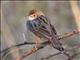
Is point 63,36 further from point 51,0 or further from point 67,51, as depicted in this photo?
point 51,0

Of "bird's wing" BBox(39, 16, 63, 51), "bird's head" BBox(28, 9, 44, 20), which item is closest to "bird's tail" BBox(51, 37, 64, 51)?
"bird's wing" BBox(39, 16, 63, 51)

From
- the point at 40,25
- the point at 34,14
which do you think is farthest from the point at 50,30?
the point at 34,14

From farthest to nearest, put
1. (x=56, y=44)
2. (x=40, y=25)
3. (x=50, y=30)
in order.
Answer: (x=40, y=25)
(x=50, y=30)
(x=56, y=44)

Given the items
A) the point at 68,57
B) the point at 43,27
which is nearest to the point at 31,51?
the point at 68,57

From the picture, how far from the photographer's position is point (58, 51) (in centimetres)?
92

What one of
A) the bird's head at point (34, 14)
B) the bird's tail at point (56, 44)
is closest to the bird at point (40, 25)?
the bird's head at point (34, 14)

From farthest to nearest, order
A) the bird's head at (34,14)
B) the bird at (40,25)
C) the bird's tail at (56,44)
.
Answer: the bird's head at (34,14), the bird at (40,25), the bird's tail at (56,44)

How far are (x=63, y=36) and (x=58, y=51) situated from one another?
0.10 meters

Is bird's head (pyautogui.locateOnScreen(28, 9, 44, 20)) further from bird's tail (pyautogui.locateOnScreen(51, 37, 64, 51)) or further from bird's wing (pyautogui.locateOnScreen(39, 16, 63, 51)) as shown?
bird's tail (pyautogui.locateOnScreen(51, 37, 64, 51))

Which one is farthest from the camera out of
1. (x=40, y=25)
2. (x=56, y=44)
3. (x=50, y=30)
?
(x=40, y=25)

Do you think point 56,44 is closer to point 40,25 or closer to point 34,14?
point 40,25

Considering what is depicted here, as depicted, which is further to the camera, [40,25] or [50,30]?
[40,25]

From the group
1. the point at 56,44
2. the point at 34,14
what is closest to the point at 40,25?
the point at 34,14

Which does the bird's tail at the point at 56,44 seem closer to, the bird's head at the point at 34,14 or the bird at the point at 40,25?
the bird at the point at 40,25
